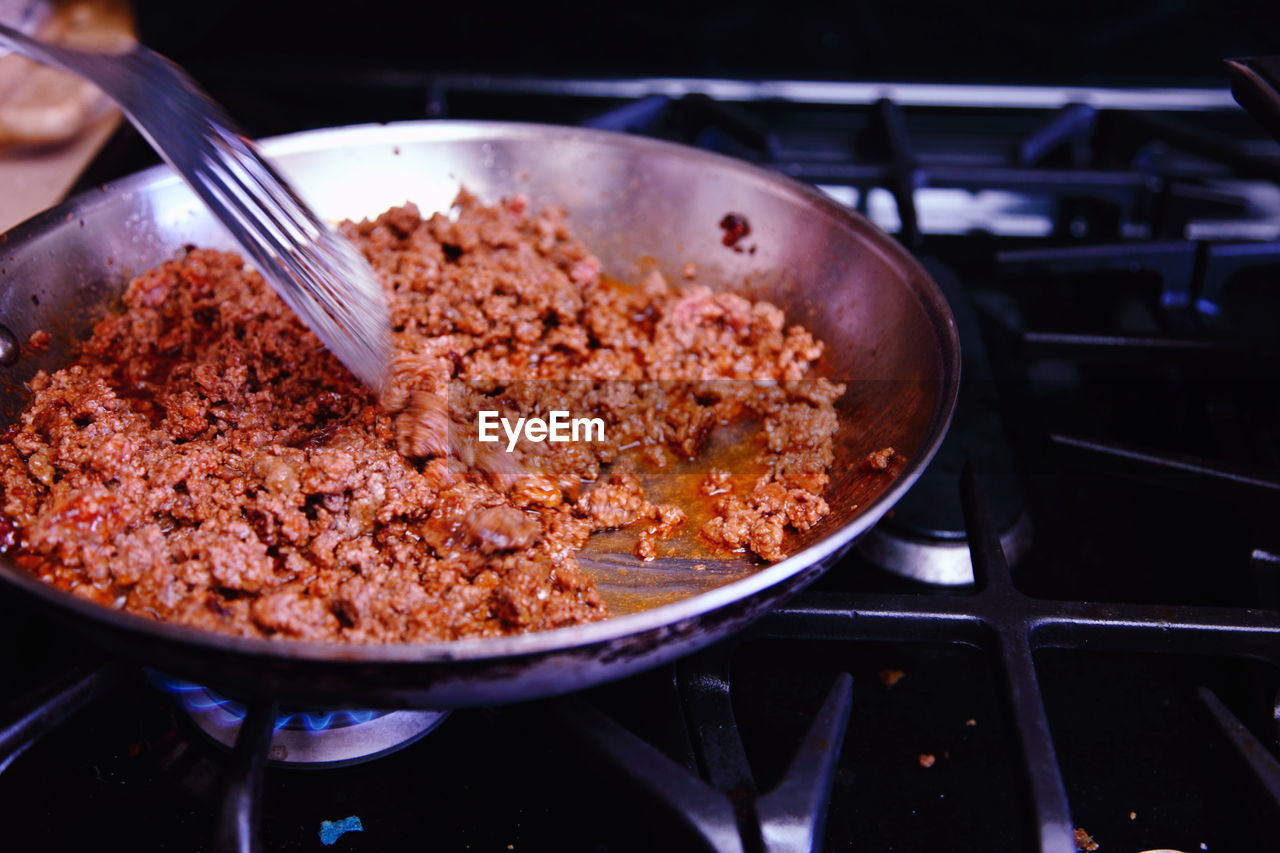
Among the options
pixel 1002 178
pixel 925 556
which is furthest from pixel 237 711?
pixel 1002 178

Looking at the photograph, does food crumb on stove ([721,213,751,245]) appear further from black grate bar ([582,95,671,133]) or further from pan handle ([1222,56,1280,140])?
pan handle ([1222,56,1280,140])

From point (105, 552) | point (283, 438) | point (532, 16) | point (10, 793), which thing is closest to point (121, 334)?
point (283, 438)

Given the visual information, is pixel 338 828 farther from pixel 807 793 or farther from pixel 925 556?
pixel 925 556

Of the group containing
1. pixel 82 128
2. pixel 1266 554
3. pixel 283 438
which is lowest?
pixel 1266 554

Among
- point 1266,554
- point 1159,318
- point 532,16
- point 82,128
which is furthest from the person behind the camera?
point 532,16

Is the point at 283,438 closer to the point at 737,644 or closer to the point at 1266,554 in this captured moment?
the point at 737,644

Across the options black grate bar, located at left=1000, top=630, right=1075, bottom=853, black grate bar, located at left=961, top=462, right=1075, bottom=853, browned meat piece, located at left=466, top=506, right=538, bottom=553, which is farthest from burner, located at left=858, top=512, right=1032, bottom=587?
browned meat piece, located at left=466, top=506, right=538, bottom=553
